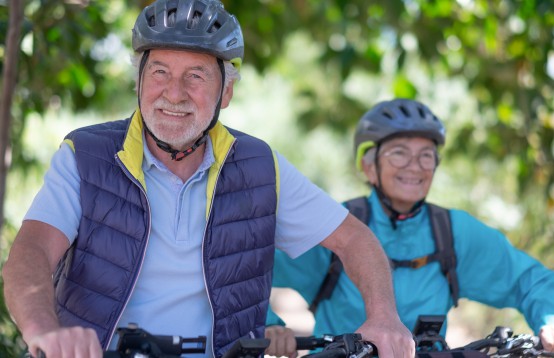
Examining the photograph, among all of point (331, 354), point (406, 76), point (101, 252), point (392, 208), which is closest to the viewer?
point (331, 354)

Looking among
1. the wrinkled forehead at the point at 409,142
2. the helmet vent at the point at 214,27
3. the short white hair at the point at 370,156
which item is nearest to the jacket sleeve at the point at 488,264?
the wrinkled forehead at the point at 409,142

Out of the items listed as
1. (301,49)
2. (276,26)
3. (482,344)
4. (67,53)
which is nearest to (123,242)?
(482,344)

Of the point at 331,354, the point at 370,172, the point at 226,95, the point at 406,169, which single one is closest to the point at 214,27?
the point at 226,95

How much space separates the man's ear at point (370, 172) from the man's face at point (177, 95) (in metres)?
1.66

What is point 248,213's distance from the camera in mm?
3500

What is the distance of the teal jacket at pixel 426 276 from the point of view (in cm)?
450

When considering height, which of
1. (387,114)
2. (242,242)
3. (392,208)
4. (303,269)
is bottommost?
(242,242)

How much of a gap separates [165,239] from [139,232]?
0.12 meters

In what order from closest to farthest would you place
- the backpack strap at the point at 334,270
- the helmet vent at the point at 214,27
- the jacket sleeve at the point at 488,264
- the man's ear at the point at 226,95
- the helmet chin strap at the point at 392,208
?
the helmet vent at the point at 214,27 < the man's ear at the point at 226,95 < the backpack strap at the point at 334,270 < the jacket sleeve at the point at 488,264 < the helmet chin strap at the point at 392,208

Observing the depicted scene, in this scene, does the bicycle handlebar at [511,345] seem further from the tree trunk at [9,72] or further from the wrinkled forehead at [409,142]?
the tree trunk at [9,72]

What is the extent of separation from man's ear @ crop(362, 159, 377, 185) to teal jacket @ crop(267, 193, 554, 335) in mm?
293

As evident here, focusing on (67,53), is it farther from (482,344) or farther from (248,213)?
(482,344)

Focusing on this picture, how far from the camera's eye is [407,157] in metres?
4.87

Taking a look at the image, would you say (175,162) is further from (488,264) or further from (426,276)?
(488,264)
